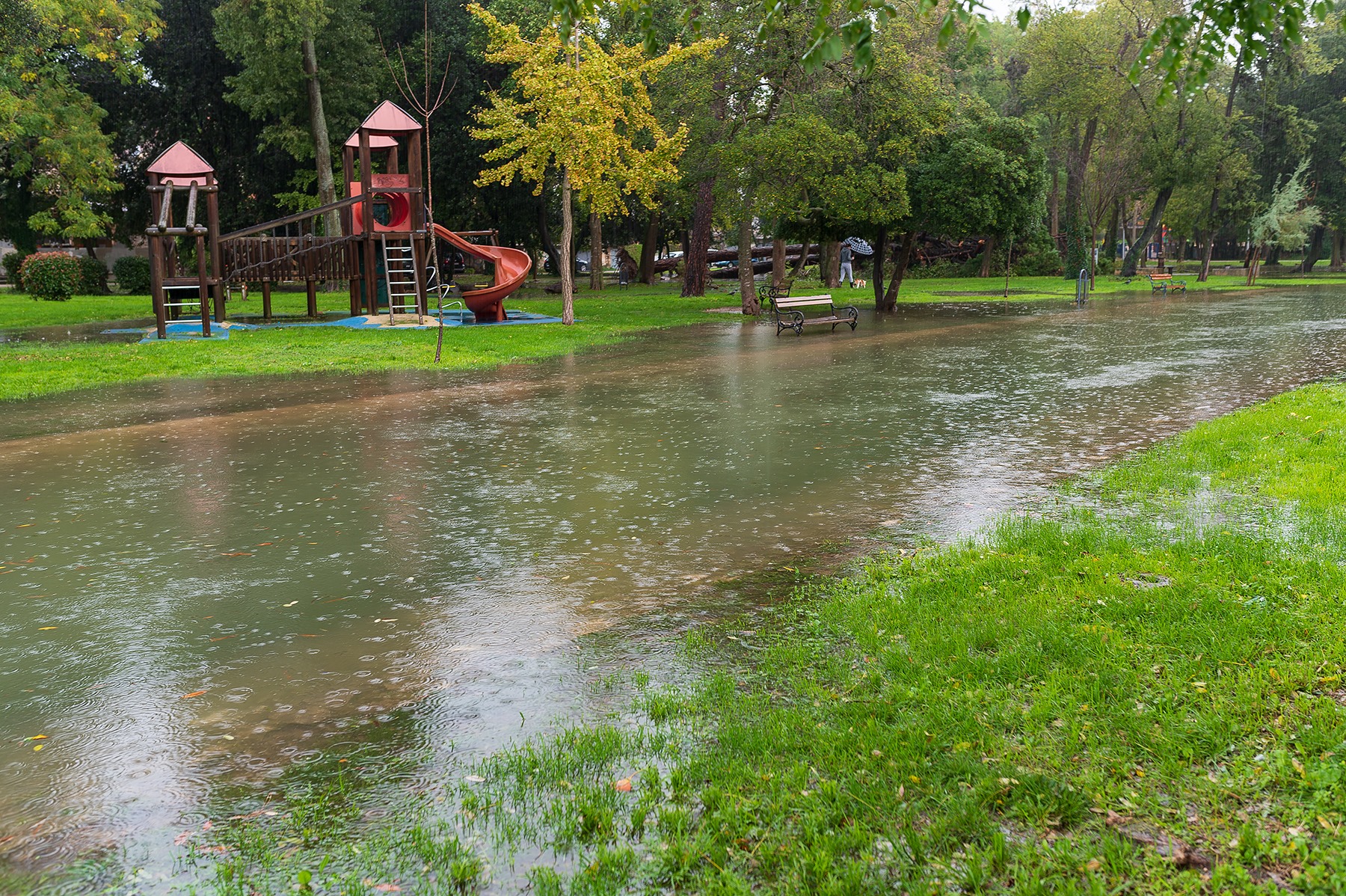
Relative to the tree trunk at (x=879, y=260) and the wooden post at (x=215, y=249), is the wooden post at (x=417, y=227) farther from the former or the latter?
the tree trunk at (x=879, y=260)

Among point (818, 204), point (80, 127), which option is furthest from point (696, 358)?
point (80, 127)

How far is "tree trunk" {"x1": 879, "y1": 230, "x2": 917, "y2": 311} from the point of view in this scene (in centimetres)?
3027

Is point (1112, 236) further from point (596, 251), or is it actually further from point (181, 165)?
point (181, 165)

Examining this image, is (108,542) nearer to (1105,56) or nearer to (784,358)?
(784,358)

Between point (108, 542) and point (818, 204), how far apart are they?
22.6m

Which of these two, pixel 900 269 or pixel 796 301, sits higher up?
pixel 900 269

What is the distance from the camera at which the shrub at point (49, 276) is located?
110ft

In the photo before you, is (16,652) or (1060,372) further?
(1060,372)

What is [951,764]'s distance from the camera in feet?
12.8

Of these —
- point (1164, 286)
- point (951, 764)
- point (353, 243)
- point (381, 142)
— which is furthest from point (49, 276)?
point (1164, 286)

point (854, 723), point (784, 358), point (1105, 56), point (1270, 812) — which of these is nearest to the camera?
point (1270, 812)

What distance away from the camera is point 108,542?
7.54m

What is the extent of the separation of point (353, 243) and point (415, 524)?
21735 mm

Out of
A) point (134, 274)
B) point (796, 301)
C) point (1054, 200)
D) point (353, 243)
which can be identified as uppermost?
point (1054, 200)
